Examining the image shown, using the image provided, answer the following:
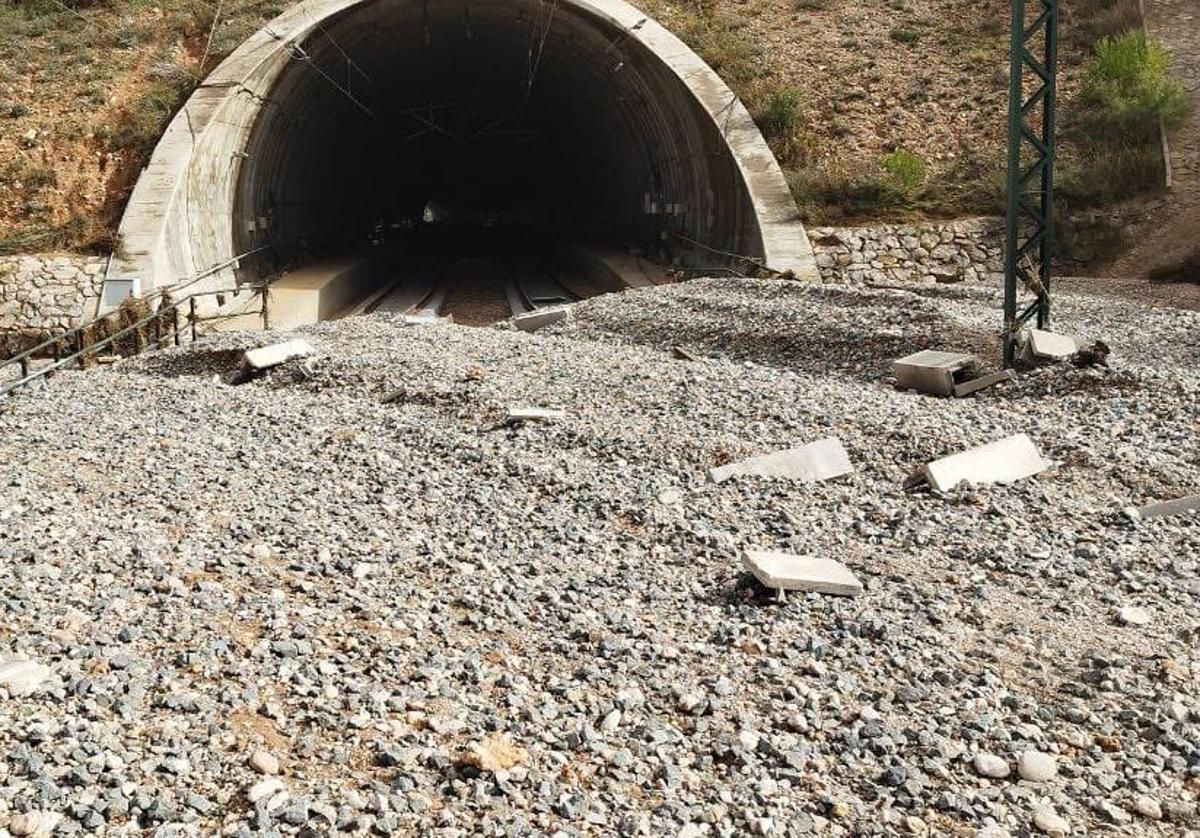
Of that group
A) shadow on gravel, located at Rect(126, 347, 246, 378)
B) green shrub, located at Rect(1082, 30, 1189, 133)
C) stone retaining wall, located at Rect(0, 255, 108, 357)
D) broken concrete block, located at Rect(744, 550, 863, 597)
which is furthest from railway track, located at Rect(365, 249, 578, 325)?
broken concrete block, located at Rect(744, 550, 863, 597)

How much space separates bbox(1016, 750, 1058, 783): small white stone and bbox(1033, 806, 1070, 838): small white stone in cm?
24

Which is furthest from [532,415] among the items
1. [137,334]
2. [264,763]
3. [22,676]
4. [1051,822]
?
[137,334]

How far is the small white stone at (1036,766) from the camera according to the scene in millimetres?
4344

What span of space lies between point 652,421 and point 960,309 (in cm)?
782

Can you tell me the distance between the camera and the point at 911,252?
21.4 metres

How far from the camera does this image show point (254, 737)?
4.40 meters

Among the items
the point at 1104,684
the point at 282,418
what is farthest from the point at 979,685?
the point at 282,418

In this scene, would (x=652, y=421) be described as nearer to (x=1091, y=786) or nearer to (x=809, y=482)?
(x=809, y=482)

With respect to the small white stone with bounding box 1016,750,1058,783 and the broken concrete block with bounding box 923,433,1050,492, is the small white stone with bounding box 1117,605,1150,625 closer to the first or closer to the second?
the small white stone with bounding box 1016,750,1058,783

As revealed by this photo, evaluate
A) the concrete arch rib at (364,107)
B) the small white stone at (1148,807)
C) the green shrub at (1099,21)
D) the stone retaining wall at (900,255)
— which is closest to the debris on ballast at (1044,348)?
the concrete arch rib at (364,107)

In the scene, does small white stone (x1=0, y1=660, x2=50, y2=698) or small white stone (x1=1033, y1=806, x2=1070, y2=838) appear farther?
small white stone (x1=0, y1=660, x2=50, y2=698)

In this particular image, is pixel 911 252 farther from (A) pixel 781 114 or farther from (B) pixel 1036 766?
(B) pixel 1036 766

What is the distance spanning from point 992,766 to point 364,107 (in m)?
27.3

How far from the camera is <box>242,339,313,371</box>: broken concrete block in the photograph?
43.1 ft
